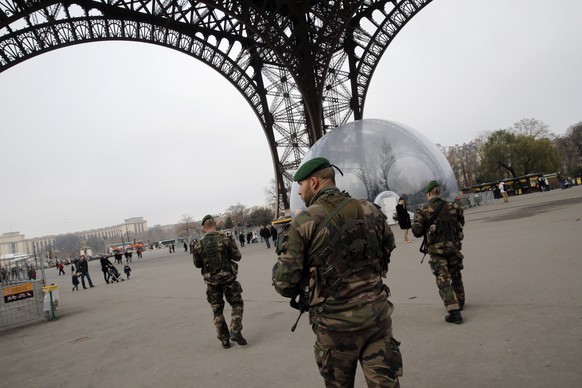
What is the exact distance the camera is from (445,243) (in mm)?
4867

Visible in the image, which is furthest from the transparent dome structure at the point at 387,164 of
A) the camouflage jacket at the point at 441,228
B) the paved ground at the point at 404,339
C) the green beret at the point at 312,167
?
the green beret at the point at 312,167

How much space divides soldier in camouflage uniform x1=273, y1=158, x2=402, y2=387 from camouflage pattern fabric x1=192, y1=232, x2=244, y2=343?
2.96 m

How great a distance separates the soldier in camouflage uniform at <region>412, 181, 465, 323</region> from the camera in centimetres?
482

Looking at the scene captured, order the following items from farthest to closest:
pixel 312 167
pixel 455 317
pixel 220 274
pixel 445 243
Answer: pixel 220 274 < pixel 445 243 < pixel 455 317 < pixel 312 167

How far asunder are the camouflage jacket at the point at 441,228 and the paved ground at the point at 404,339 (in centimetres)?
83

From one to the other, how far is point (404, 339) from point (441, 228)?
147 cm

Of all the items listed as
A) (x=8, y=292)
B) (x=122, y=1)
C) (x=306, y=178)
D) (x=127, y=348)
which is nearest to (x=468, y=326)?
(x=306, y=178)

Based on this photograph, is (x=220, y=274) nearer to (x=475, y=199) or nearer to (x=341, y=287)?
(x=341, y=287)

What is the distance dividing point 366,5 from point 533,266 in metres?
24.7

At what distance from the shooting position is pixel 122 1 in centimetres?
1953

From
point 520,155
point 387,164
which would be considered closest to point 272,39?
point 387,164

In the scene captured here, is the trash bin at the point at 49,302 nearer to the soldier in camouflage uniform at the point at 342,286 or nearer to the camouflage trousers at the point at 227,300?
the camouflage trousers at the point at 227,300

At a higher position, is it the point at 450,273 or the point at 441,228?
the point at 441,228

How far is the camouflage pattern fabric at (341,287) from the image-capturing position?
7.44ft
